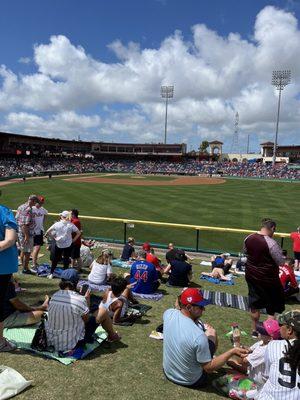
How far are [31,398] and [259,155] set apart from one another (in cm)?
12134

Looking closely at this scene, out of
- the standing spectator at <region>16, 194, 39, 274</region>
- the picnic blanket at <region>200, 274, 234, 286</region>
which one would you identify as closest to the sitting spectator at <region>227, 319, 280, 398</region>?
the picnic blanket at <region>200, 274, 234, 286</region>

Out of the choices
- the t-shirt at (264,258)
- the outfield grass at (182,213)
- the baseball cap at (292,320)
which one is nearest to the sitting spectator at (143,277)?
the t-shirt at (264,258)

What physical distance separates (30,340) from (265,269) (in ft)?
12.8

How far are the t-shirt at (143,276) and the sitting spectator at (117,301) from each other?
1.48 metres

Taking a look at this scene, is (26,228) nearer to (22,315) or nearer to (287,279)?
(22,315)

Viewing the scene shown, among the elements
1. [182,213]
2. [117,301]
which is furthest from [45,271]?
[182,213]

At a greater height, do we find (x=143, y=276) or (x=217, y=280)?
(x=143, y=276)

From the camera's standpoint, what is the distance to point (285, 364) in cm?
373

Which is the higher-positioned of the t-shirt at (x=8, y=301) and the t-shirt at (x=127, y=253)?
the t-shirt at (x=8, y=301)

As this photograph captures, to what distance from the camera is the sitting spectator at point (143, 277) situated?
8.38 metres

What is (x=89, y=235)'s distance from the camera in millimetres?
16203

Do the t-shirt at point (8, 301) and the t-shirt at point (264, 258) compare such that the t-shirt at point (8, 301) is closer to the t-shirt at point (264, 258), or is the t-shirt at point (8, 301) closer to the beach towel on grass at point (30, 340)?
the beach towel on grass at point (30, 340)

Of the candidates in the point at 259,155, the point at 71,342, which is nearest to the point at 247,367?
the point at 71,342

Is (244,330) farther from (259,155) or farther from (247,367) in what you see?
(259,155)
